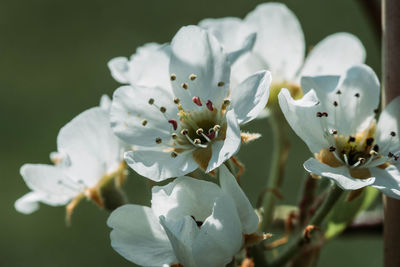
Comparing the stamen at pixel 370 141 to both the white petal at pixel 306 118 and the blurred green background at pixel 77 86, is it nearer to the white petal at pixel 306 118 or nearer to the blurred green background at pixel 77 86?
the white petal at pixel 306 118

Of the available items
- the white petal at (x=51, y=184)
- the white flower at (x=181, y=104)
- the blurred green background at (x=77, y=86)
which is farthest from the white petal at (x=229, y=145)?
the blurred green background at (x=77, y=86)

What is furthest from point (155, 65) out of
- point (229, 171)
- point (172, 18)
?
point (172, 18)

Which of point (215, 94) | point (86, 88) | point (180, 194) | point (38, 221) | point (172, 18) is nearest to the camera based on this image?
point (180, 194)

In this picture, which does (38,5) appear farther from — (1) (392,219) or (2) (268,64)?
(1) (392,219)

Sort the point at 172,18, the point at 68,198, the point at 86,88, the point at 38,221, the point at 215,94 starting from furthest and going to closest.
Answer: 1. the point at 172,18
2. the point at 86,88
3. the point at 38,221
4. the point at 68,198
5. the point at 215,94

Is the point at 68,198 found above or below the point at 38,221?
above

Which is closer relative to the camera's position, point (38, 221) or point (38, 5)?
point (38, 221)

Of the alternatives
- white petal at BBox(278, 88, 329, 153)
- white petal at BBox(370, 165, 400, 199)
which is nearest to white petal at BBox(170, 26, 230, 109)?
white petal at BBox(278, 88, 329, 153)

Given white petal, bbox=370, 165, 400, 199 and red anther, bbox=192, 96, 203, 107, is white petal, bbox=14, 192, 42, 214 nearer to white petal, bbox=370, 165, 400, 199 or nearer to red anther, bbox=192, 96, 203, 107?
red anther, bbox=192, 96, 203, 107
